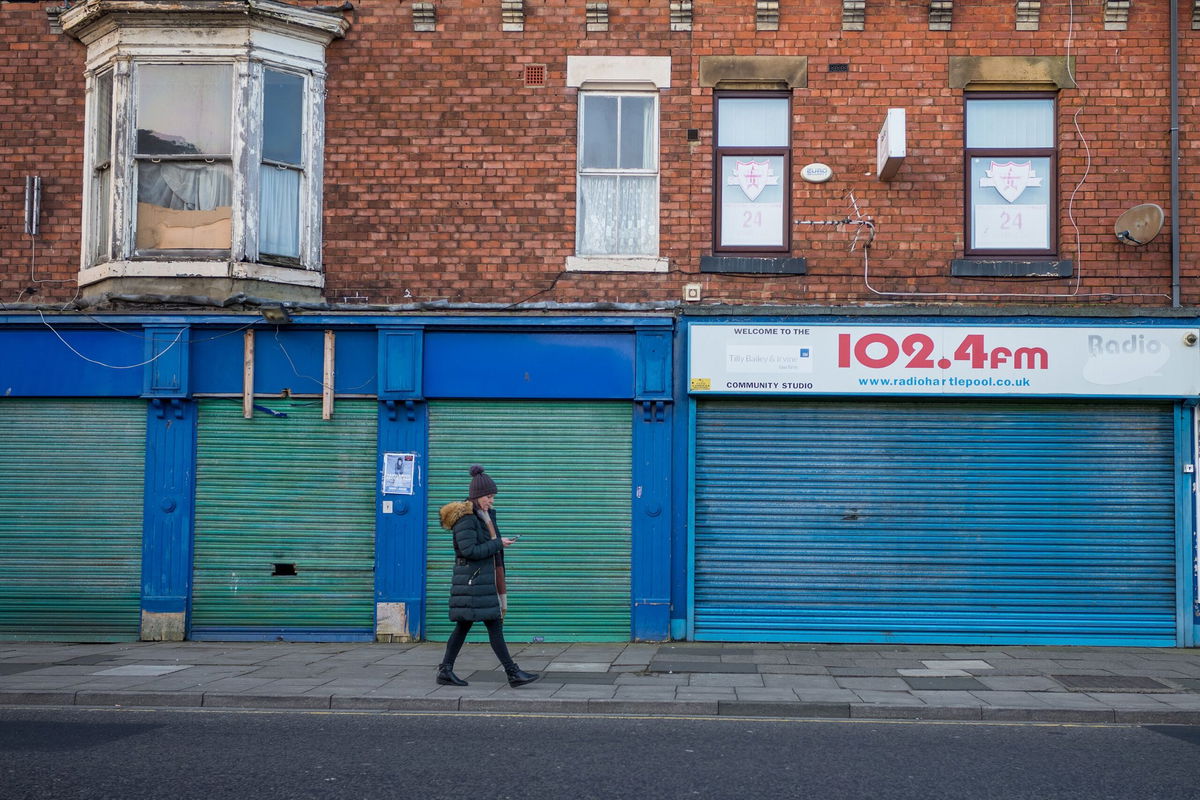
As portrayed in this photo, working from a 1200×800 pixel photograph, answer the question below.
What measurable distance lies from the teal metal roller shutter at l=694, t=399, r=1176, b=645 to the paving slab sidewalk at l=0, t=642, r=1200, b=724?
0.39 m

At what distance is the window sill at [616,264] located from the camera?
40.6 ft

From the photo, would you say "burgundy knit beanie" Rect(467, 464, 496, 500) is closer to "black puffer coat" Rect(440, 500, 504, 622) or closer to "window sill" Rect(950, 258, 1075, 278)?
"black puffer coat" Rect(440, 500, 504, 622)

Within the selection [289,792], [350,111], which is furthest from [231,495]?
[289,792]

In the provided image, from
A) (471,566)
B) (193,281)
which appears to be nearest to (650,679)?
(471,566)

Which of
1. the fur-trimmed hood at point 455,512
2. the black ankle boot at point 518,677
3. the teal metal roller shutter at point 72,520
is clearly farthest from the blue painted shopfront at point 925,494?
the teal metal roller shutter at point 72,520

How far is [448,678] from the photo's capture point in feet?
30.9

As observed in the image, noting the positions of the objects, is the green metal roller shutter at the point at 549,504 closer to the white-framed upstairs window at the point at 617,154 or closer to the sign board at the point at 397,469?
the sign board at the point at 397,469

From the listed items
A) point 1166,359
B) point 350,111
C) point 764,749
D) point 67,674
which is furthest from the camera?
point 350,111

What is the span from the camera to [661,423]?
12.2 meters

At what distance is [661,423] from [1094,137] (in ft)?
19.4

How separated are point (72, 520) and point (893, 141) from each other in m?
10.2

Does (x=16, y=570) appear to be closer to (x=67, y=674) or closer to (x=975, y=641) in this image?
(x=67, y=674)

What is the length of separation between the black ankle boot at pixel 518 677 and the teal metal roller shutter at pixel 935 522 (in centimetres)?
318

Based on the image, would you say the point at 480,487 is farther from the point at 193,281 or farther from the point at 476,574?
the point at 193,281
